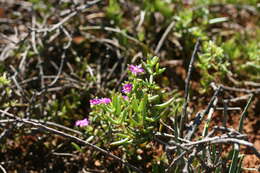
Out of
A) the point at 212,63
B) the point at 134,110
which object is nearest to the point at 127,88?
the point at 134,110

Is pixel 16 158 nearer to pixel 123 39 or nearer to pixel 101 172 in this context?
pixel 101 172

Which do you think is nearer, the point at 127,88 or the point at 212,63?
the point at 127,88

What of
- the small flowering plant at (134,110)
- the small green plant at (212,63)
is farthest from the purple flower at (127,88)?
the small green plant at (212,63)

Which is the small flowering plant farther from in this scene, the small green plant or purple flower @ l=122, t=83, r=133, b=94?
the small green plant

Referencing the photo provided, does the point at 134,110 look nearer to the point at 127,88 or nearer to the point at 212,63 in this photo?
the point at 127,88

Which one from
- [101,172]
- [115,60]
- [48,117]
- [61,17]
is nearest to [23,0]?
[61,17]

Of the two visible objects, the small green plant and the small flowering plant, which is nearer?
the small flowering plant

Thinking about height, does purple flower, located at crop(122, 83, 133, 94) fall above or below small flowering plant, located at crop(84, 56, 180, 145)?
above

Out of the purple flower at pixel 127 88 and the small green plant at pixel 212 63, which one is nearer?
the purple flower at pixel 127 88

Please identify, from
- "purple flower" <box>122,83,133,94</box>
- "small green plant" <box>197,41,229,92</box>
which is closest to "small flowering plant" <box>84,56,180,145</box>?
"purple flower" <box>122,83,133,94</box>

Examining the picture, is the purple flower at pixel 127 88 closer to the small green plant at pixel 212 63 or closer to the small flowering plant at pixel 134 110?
the small flowering plant at pixel 134 110

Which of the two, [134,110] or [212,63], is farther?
[212,63]
